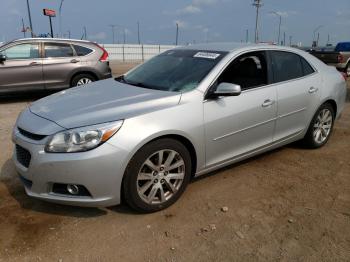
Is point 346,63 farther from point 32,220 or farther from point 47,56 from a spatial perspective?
point 32,220

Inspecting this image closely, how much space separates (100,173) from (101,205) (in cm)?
33

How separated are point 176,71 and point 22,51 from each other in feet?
20.2

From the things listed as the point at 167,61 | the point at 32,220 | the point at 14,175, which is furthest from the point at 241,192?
the point at 14,175

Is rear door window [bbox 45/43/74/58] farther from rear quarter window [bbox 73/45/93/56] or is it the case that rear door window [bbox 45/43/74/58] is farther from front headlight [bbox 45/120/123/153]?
front headlight [bbox 45/120/123/153]

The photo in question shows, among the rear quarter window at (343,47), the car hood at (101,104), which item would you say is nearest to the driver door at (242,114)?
the car hood at (101,104)

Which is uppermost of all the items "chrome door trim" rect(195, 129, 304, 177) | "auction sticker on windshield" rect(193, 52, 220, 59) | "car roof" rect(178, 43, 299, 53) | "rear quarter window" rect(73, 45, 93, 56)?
"car roof" rect(178, 43, 299, 53)

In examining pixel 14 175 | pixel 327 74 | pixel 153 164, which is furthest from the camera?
pixel 327 74

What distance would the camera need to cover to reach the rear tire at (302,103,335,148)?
4.98 metres

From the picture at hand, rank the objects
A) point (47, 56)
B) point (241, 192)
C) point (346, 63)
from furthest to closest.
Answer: point (346, 63) < point (47, 56) < point (241, 192)

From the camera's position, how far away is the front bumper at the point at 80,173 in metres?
2.94

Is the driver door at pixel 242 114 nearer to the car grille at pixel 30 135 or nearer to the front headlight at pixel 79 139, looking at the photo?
the front headlight at pixel 79 139

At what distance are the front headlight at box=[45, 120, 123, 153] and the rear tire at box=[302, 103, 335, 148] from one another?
310cm

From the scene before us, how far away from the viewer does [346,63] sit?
14680 millimetres

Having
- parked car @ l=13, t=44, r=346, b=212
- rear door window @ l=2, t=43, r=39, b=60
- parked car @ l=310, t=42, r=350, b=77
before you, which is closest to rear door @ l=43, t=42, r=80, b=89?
rear door window @ l=2, t=43, r=39, b=60
